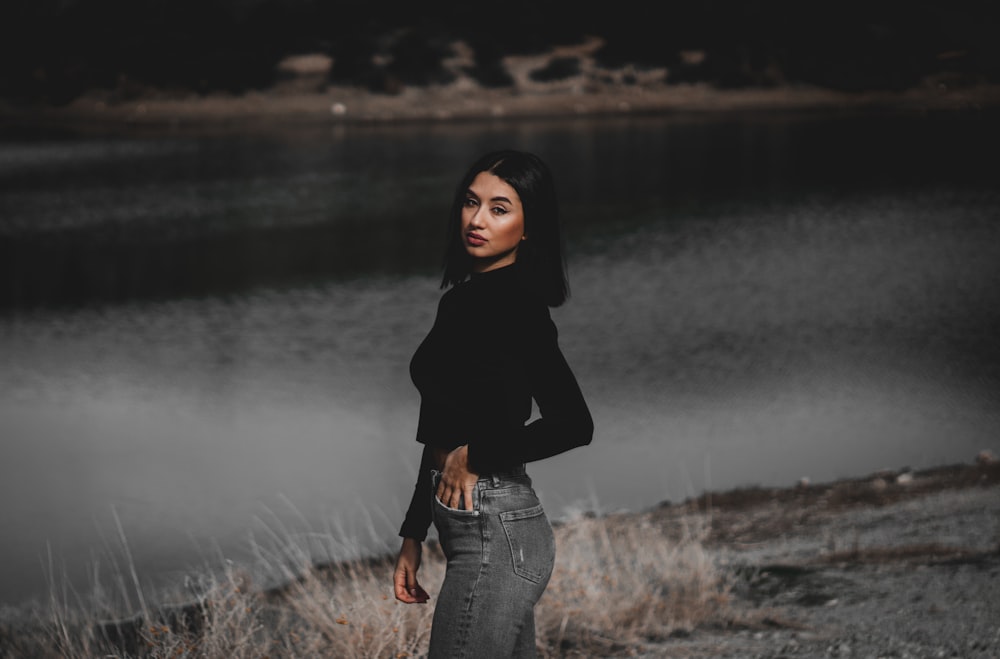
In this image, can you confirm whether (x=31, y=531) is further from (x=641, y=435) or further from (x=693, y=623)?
(x=693, y=623)

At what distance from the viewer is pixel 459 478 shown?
2229mm

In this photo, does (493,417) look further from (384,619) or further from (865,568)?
(865,568)

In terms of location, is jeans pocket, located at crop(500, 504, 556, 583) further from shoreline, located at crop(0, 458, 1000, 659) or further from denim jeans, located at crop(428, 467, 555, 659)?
shoreline, located at crop(0, 458, 1000, 659)

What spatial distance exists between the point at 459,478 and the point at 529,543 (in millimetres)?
177

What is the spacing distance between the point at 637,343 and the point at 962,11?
35.8 m

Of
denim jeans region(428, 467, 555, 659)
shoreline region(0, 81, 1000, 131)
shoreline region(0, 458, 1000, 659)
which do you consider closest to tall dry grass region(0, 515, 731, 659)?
shoreline region(0, 458, 1000, 659)

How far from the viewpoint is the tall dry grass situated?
3.66 meters

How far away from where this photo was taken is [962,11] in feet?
137

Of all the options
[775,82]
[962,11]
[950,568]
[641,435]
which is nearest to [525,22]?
[775,82]

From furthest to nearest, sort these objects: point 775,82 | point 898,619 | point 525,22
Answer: point 525,22
point 775,82
point 898,619

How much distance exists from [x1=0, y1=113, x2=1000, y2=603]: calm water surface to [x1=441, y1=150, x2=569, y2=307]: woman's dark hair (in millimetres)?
2969

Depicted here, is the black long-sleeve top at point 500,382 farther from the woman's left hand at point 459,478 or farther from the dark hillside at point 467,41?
the dark hillside at point 467,41

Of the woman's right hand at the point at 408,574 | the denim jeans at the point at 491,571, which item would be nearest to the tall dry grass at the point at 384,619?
the woman's right hand at the point at 408,574

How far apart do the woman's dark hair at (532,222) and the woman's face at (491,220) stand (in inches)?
0.6
